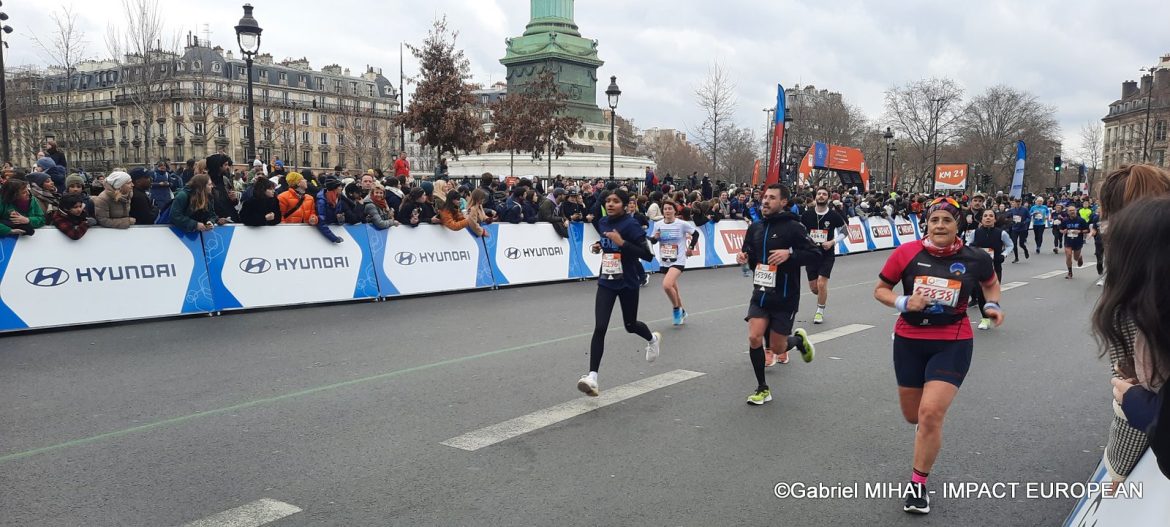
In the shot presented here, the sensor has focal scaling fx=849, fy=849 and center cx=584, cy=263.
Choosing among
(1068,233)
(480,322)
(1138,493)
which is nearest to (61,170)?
(480,322)

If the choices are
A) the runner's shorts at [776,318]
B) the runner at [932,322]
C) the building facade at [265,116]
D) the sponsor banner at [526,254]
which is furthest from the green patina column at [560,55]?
the runner at [932,322]

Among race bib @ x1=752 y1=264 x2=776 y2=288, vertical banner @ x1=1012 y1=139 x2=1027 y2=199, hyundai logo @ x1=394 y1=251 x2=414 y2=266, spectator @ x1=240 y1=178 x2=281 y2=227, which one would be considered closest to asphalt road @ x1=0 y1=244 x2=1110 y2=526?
race bib @ x1=752 y1=264 x2=776 y2=288

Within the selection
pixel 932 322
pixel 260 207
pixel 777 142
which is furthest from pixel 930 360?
pixel 777 142

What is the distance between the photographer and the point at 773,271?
6832 millimetres

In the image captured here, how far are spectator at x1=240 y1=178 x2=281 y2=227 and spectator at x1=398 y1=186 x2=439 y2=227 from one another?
2.36m

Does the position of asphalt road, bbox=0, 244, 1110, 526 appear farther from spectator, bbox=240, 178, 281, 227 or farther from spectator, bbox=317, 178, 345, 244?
spectator, bbox=317, 178, 345, 244

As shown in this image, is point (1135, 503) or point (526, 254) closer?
point (1135, 503)

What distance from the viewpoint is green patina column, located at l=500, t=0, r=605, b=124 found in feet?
179

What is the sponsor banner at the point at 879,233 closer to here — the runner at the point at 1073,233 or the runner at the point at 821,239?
the runner at the point at 1073,233

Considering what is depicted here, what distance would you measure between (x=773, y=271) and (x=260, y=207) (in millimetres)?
7554

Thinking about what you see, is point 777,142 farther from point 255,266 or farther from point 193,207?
point 193,207

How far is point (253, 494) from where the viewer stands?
448 centimetres

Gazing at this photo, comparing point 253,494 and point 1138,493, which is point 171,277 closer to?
point 253,494

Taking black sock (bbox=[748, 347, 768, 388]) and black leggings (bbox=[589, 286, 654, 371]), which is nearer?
black sock (bbox=[748, 347, 768, 388])
